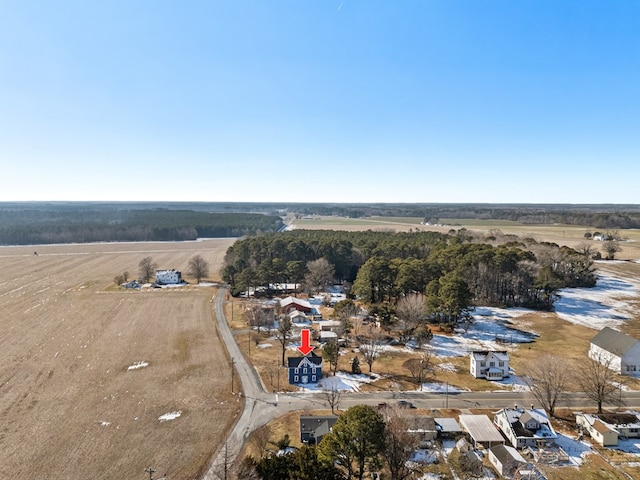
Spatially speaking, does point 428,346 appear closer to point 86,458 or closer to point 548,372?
point 548,372

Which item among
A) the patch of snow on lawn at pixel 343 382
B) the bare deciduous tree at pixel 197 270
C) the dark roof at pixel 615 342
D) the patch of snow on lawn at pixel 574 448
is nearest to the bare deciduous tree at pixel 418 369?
the patch of snow on lawn at pixel 343 382

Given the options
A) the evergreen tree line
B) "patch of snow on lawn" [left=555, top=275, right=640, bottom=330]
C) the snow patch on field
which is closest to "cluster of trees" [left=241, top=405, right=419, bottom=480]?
the snow patch on field

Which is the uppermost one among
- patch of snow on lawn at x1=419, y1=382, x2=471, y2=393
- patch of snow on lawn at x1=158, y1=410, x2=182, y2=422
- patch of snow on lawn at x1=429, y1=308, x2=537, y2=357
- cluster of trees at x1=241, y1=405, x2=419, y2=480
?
cluster of trees at x1=241, y1=405, x2=419, y2=480

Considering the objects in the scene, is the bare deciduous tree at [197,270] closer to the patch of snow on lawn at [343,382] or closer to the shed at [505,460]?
the patch of snow on lawn at [343,382]

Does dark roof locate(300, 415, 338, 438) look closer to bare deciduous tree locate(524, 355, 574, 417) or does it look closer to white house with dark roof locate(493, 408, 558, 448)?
white house with dark roof locate(493, 408, 558, 448)

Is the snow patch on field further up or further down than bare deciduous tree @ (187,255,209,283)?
further down

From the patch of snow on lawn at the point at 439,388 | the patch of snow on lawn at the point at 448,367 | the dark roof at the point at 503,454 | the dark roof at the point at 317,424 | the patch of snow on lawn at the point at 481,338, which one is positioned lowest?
the patch of snow on lawn at the point at 481,338

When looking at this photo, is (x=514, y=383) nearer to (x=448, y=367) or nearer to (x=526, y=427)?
(x=448, y=367)

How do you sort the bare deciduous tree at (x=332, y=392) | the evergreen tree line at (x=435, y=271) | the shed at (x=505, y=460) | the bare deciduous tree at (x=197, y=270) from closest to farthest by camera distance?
the shed at (x=505, y=460)
the bare deciduous tree at (x=332, y=392)
the evergreen tree line at (x=435, y=271)
the bare deciduous tree at (x=197, y=270)
